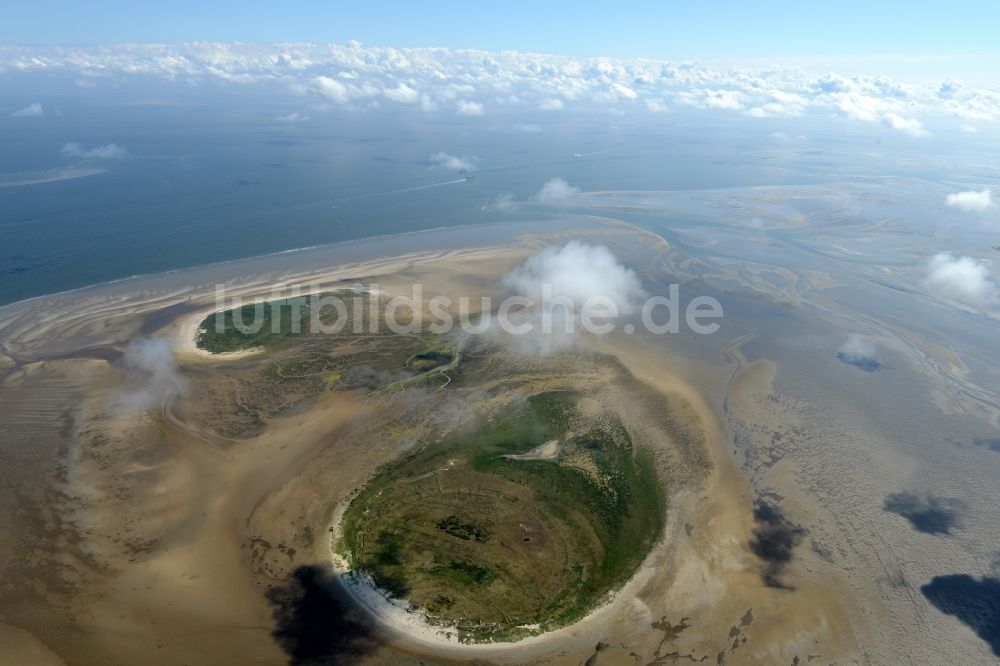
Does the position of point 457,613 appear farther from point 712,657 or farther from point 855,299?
point 855,299

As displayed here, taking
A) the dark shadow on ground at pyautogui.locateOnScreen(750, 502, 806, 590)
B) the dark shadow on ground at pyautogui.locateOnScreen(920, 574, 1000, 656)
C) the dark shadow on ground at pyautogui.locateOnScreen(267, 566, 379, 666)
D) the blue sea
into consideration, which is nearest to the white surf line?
the blue sea

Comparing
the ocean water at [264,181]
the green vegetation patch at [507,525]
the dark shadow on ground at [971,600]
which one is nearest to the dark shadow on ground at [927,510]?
the dark shadow on ground at [971,600]

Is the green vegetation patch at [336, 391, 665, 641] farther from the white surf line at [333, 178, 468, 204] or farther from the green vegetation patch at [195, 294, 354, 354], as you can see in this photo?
the white surf line at [333, 178, 468, 204]

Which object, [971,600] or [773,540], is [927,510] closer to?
[971,600]

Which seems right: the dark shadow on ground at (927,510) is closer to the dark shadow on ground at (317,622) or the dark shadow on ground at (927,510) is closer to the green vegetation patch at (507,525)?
the green vegetation patch at (507,525)

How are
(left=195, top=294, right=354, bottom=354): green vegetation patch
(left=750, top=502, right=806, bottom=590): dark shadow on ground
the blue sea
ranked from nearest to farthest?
(left=750, top=502, right=806, bottom=590): dark shadow on ground
(left=195, top=294, right=354, bottom=354): green vegetation patch
the blue sea

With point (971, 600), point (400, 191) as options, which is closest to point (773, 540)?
point (971, 600)
